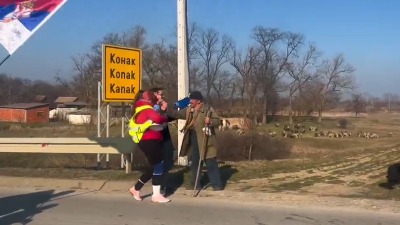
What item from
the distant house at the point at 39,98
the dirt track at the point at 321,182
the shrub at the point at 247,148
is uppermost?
the distant house at the point at 39,98

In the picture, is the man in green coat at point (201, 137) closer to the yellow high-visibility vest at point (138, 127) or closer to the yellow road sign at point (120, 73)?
the yellow high-visibility vest at point (138, 127)

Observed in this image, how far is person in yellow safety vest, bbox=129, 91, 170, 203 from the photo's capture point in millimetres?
8172

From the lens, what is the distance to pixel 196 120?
29.0 feet

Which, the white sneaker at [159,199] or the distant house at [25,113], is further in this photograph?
the distant house at [25,113]

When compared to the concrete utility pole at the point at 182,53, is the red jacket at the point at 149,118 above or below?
below

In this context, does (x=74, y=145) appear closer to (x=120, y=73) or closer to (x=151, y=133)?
(x=120, y=73)

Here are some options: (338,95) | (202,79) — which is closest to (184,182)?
(202,79)

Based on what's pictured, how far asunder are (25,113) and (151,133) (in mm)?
80967

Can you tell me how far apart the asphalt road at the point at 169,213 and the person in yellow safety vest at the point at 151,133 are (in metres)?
0.41


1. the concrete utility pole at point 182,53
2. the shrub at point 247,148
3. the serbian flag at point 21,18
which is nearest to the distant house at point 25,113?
the shrub at point 247,148

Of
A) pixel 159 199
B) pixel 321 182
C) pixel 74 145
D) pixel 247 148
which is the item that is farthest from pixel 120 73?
pixel 247 148

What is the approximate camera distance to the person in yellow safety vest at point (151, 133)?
322 inches

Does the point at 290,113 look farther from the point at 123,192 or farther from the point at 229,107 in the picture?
the point at 123,192

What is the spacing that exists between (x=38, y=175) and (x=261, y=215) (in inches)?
205
